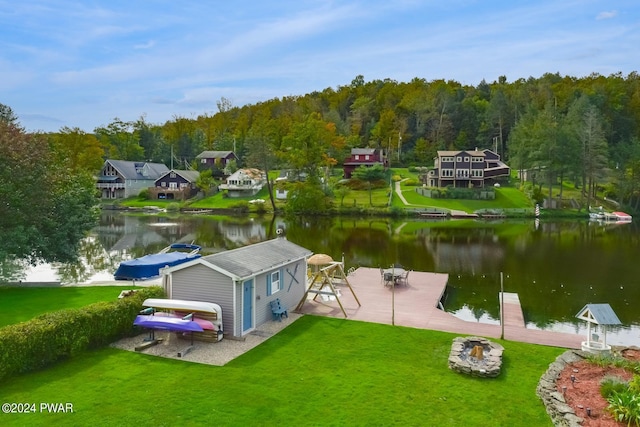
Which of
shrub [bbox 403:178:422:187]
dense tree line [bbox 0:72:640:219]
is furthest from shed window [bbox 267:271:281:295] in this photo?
shrub [bbox 403:178:422:187]

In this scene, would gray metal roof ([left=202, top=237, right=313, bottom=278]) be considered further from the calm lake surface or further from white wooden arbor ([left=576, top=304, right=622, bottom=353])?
white wooden arbor ([left=576, top=304, right=622, bottom=353])

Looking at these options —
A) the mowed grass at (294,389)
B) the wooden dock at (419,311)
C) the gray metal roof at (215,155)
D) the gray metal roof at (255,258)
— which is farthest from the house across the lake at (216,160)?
the mowed grass at (294,389)

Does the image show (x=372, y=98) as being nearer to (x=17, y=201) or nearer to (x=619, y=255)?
(x=619, y=255)

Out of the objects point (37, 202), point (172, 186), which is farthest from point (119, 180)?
point (37, 202)

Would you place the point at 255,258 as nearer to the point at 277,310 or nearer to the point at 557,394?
the point at 277,310

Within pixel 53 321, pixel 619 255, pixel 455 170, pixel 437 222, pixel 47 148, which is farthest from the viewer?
pixel 455 170

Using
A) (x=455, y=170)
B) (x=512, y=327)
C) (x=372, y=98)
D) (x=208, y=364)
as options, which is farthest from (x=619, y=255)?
(x=372, y=98)

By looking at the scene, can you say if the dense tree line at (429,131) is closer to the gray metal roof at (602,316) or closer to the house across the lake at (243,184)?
the house across the lake at (243,184)
